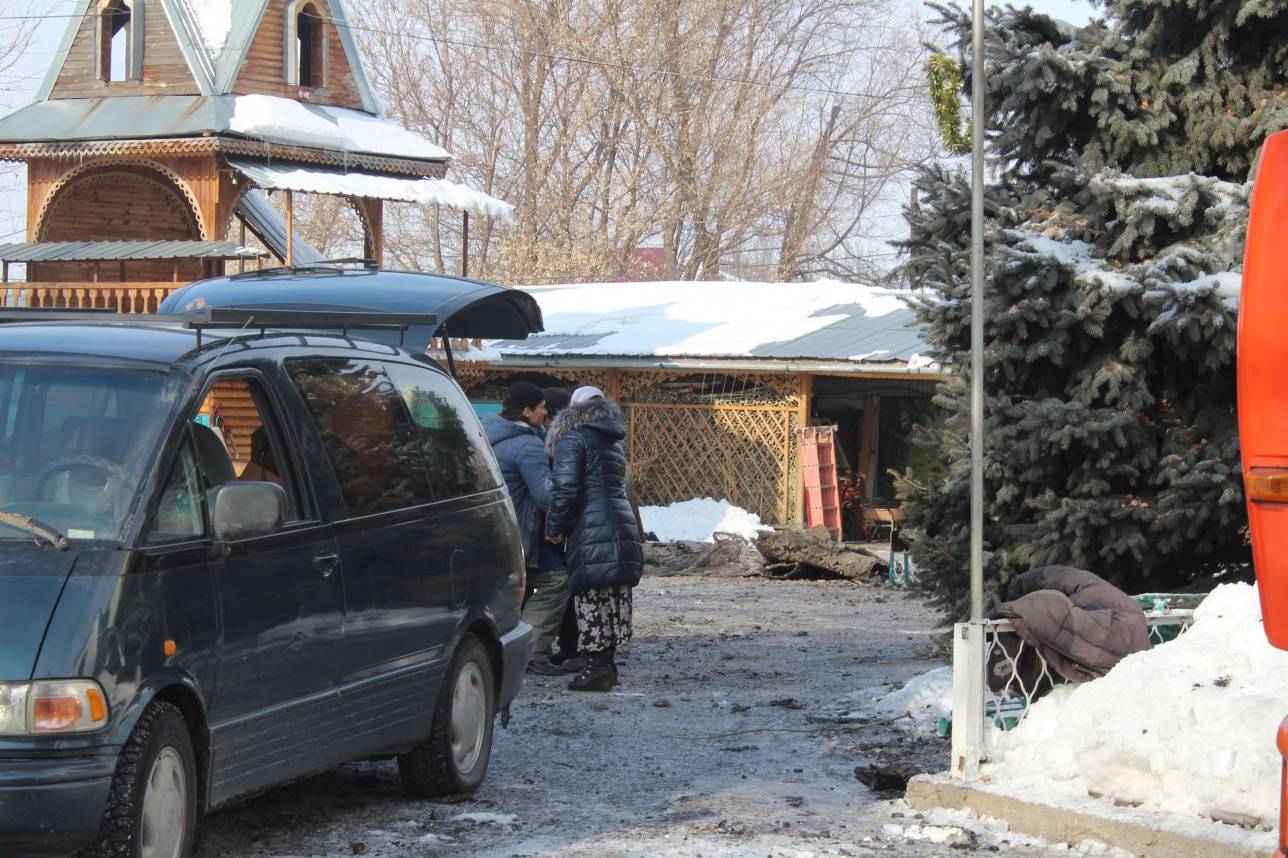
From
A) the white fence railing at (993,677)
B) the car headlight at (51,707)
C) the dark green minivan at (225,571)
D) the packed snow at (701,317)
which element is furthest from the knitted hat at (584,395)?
the packed snow at (701,317)

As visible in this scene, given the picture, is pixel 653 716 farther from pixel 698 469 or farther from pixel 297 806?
pixel 698 469

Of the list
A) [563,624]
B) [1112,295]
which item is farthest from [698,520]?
[1112,295]

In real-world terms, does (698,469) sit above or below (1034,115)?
below

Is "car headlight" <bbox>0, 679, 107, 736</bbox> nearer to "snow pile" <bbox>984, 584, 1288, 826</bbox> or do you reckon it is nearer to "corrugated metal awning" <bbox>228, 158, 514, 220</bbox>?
"snow pile" <bbox>984, 584, 1288, 826</bbox>

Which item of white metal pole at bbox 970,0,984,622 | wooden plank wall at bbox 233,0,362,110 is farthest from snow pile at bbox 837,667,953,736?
wooden plank wall at bbox 233,0,362,110

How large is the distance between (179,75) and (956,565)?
18832 millimetres

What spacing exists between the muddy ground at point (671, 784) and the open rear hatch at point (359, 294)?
8.07 feet

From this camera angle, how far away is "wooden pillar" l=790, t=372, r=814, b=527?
2545 centimetres

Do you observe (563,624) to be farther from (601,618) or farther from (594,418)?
(594,418)

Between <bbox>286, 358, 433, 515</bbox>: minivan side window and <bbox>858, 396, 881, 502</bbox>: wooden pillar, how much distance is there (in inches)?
822

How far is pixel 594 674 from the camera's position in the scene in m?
10.4

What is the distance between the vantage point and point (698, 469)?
2647 cm

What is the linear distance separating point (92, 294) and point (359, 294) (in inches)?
601

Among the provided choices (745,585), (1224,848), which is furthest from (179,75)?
(1224,848)
